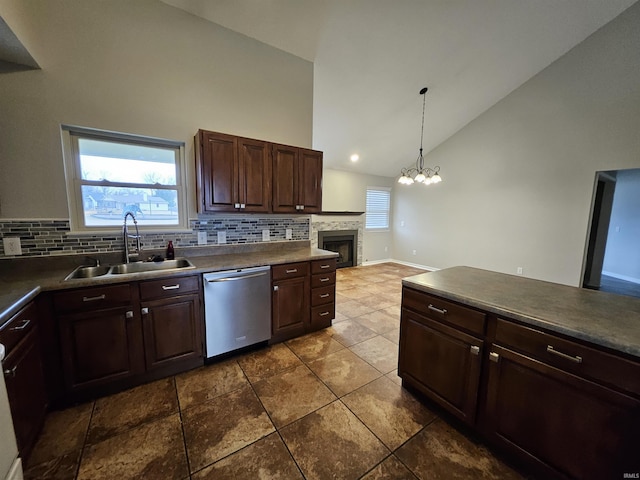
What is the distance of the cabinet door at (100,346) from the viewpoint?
1716 mm

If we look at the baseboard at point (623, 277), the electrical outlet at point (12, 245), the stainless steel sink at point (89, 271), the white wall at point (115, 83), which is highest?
the white wall at point (115, 83)

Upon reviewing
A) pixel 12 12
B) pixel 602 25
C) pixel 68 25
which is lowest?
pixel 12 12

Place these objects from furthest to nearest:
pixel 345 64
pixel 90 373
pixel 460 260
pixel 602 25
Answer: pixel 460 260
pixel 602 25
pixel 345 64
pixel 90 373

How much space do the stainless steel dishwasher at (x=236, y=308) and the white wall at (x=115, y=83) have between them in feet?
3.09

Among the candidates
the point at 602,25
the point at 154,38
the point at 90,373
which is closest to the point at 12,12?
the point at 154,38

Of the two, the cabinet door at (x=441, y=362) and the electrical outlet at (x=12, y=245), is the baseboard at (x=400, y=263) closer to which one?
the cabinet door at (x=441, y=362)

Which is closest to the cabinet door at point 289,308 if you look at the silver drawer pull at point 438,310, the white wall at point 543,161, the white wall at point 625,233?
the silver drawer pull at point 438,310

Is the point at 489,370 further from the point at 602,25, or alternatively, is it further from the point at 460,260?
the point at 602,25

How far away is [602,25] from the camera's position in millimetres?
3471

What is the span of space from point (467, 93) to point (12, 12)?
17.6 feet

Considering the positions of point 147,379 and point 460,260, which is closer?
point 147,379

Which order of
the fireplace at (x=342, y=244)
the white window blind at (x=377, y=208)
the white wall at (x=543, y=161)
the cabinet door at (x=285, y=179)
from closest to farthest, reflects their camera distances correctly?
1. the cabinet door at (x=285, y=179)
2. the white wall at (x=543, y=161)
3. the fireplace at (x=342, y=244)
4. the white window blind at (x=377, y=208)

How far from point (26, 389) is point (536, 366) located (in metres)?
2.75

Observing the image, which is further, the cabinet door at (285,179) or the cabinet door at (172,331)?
the cabinet door at (285,179)
